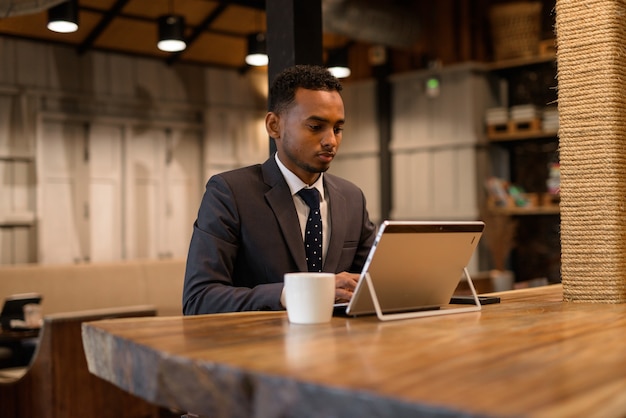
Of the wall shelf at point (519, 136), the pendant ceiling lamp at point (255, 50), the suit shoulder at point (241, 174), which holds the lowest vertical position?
the suit shoulder at point (241, 174)

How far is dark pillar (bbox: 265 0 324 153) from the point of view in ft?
10.7

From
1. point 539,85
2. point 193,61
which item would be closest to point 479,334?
point 539,85

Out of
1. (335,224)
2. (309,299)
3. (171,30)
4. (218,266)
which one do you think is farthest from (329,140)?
(171,30)

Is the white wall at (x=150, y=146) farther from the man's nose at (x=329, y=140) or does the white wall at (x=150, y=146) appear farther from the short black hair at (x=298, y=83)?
the man's nose at (x=329, y=140)

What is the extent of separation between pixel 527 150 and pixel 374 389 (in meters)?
6.88

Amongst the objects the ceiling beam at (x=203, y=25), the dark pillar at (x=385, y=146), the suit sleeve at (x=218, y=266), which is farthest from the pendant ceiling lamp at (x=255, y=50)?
the suit sleeve at (x=218, y=266)

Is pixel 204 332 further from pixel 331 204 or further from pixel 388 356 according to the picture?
pixel 331 204

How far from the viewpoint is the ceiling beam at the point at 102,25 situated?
6.59m

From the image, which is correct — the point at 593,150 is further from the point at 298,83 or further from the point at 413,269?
the point at 298,83

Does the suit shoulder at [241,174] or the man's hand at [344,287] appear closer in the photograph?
the man's hand at [344,287]

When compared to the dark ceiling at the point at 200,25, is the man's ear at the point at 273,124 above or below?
below

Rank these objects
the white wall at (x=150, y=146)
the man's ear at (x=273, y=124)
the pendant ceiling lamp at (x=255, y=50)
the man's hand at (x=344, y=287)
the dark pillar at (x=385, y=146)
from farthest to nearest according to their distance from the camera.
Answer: the dark pillar at (x=385, y=146) → the white wall at (x=150, y=146) → the pendant ceiling lamp at (x=255, y=50) → the man's ear at (x=273, y=124) → the man's hand at (x=344, y=287)

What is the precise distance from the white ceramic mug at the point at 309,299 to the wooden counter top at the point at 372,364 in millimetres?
35

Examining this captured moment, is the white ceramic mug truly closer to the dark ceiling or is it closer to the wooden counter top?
the wooden counter top
